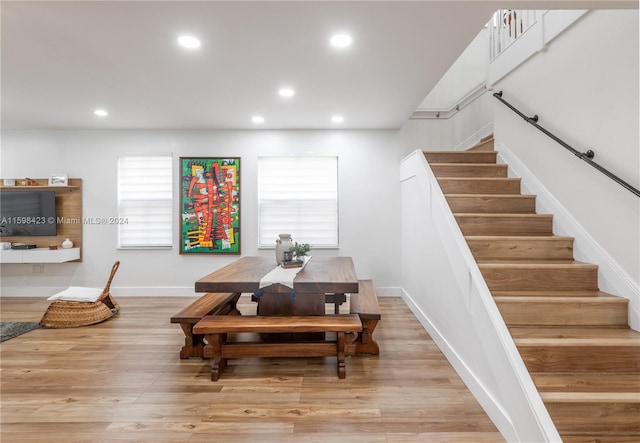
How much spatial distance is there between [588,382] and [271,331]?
1.92 metres

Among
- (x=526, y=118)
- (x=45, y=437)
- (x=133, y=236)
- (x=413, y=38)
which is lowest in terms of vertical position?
(x=45, y=437)

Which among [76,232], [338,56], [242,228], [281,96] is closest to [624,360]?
[338,56]

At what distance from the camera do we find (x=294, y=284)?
249cm

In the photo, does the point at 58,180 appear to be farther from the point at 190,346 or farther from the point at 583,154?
the point at 583,154

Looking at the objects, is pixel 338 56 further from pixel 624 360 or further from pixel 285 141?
pixel 624 360

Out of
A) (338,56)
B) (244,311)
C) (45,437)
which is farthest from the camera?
(244,311)

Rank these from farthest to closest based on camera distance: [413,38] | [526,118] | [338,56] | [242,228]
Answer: [242,228] → [526,118] → [338,56] → [413,38]

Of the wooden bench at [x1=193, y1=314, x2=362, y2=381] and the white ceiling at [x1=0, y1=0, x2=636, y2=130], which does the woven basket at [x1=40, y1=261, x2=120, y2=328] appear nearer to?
the wooden bench at [x1=193, y1=314, x2=362, y2=381]

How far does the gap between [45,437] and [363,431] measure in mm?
1775

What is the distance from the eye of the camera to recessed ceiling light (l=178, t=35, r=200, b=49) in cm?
239

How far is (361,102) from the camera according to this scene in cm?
374

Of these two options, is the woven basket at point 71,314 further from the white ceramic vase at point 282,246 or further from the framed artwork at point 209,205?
the white ceramic vase at point 282,246

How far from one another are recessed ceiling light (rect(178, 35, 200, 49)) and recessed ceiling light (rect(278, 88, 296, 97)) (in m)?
1.04

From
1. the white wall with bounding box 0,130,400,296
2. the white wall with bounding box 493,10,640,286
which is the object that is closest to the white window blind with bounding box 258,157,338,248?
the white wall with bounding box 0,130,400,296
